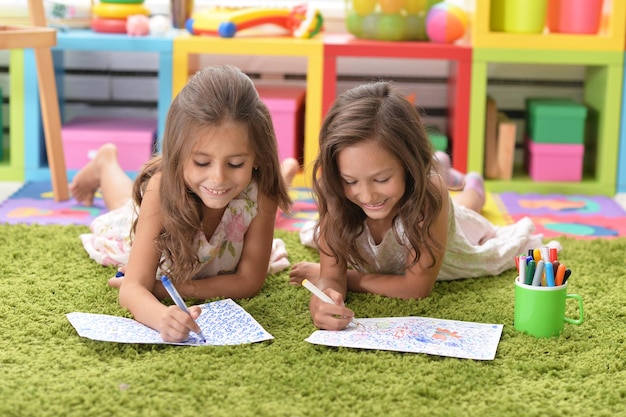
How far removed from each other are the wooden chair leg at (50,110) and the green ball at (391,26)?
936 mm

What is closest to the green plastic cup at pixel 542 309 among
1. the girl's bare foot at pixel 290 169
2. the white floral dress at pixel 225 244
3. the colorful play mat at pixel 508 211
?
the white floral dress at pixel 225 244

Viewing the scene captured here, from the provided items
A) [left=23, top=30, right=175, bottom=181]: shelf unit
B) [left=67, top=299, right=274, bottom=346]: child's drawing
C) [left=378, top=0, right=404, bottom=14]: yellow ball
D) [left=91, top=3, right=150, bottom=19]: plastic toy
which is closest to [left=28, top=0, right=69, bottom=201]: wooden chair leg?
[left=23, top=30, right=175, bottom=181]: shelf unit

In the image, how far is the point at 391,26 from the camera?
275 cm

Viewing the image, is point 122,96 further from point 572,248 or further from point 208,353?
point 208,353

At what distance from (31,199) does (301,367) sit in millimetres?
1435

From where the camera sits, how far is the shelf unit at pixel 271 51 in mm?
2705

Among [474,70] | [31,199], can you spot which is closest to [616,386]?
[474,70]

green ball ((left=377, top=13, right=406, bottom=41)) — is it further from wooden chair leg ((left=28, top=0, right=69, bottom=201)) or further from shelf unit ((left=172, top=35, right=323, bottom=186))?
wooden chair leg ((left=28, top=0, right=69, bottom=201))

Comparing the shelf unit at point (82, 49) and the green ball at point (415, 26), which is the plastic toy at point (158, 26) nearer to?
→ the shelf unit at point (82, 49)

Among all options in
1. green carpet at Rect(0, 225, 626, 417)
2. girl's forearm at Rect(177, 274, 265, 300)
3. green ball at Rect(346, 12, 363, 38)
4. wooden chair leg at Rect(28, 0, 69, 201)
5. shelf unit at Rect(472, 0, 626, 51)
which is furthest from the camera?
green ball at Rect(346, 12, 363, 38)

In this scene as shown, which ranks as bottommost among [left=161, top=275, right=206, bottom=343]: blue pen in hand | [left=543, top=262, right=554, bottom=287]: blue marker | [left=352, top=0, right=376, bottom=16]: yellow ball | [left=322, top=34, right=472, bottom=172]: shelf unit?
[left=161, top=275, right=206, bottom=343]: blue pen in hand

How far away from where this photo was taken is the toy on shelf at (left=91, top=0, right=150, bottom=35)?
2.79 metres

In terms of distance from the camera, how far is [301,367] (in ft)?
4.54

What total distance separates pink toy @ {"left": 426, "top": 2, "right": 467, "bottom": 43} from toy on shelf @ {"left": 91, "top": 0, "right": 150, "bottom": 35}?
32.8 inches
